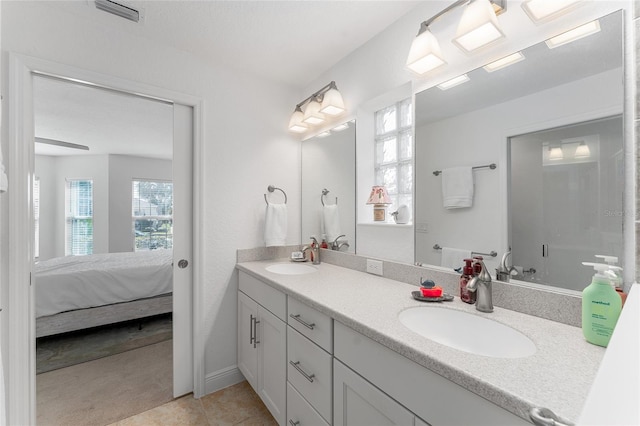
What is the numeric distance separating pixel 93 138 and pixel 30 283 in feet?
10.4

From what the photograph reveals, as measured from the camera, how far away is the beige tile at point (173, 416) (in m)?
1.62

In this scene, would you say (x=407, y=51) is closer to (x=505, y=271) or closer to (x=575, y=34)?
(x=575, y=34)

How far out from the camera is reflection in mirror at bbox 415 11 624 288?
2.97 ft

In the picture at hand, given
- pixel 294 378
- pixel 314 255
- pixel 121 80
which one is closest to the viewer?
pixel 294 378

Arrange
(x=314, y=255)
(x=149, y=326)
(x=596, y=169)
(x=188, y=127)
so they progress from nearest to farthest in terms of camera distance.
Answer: (x=596, y=169)
(x=188, y=127)
(x=314, y=255)
(x=149, y=326)

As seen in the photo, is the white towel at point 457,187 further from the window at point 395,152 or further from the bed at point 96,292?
the bed at point 96,292

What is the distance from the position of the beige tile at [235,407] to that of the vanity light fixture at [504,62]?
217 centimetres

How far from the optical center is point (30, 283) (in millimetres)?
1439

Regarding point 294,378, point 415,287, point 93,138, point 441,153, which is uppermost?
point 93,138

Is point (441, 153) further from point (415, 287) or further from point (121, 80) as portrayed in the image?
point (121, 80)

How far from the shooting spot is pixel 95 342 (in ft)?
8.48

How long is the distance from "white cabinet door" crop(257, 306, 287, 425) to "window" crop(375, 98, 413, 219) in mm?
949

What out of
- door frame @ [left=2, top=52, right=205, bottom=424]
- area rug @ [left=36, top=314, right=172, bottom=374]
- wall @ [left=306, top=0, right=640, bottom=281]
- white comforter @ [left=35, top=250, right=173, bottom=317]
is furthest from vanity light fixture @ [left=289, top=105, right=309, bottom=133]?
area rug @ [left=36, top=314, right=172, bottom=374]

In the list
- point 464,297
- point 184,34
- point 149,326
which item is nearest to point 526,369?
point 464,297
